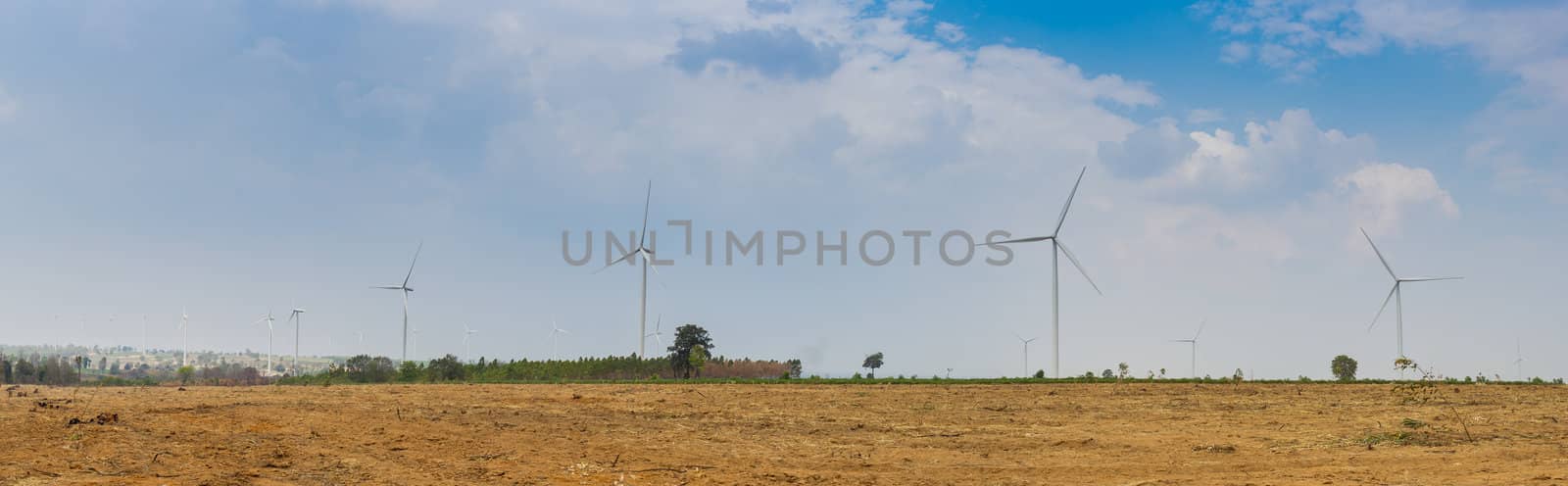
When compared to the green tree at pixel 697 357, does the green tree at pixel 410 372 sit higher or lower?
lower

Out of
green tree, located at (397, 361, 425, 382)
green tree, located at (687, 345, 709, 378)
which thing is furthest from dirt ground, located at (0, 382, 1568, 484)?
green tree, located at (687, 345, 709, 378)

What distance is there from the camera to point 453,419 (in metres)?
24.3

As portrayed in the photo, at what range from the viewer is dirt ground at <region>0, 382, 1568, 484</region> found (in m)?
17.3

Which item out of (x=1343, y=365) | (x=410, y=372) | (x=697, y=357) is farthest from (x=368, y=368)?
(x=1343, y=365)

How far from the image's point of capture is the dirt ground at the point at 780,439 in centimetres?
1731

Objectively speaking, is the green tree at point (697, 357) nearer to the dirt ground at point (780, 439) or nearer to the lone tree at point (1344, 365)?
the dirt ground at point (780, 439)

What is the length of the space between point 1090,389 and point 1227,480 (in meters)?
17.1

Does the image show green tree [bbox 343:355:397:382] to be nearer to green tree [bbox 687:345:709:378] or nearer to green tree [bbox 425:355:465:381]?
green tree [bbox 425:355:465:381]

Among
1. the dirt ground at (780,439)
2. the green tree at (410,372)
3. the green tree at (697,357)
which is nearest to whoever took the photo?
the dirt ground at (780,439)

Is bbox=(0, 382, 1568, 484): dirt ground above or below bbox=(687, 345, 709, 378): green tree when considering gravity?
below

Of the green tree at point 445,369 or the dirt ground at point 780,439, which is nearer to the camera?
the dirt ground at point 780,439

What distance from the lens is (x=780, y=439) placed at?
22.6m

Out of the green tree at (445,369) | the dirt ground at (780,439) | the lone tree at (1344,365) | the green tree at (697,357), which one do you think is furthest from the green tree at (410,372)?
the lone tree at (1344,365)

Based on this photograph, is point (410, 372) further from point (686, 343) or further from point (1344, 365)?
point (1344, 365)
